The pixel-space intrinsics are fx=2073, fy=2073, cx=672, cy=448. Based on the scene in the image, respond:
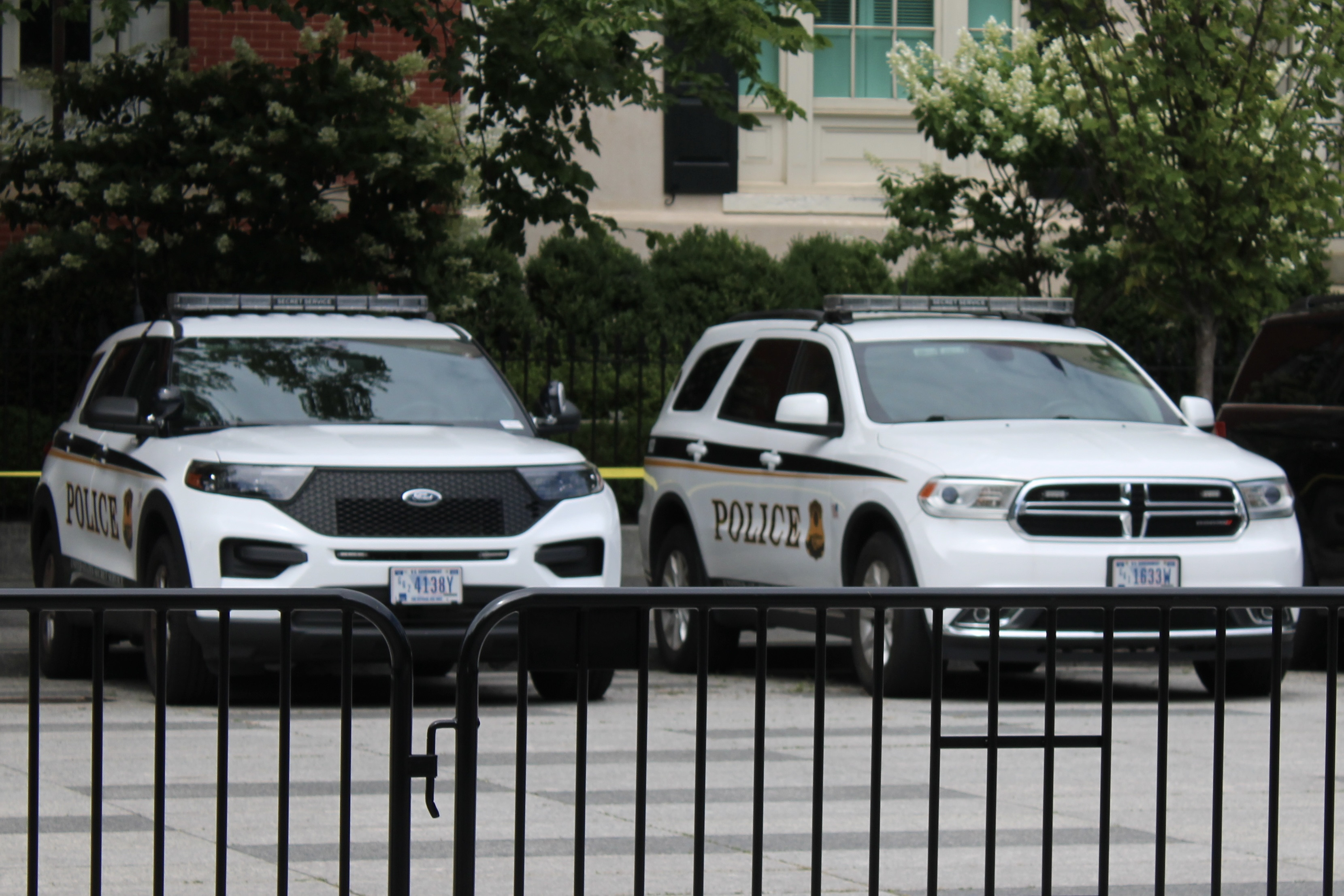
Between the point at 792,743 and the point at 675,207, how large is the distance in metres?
14.2

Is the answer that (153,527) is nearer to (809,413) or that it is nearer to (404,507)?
(404,507)

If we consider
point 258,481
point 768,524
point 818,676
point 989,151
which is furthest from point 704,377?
point 818,676

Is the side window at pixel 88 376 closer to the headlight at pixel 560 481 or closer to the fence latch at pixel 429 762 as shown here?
the headlight at pixel 560 481

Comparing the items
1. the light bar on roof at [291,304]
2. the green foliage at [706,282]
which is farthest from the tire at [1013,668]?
the green foliage at [706,282]

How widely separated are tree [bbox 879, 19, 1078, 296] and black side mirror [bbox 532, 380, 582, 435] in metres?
6.10

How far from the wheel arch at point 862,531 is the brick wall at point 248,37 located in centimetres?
1063

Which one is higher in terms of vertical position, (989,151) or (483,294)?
(989,151)

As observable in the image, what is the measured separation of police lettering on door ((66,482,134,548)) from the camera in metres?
10.2

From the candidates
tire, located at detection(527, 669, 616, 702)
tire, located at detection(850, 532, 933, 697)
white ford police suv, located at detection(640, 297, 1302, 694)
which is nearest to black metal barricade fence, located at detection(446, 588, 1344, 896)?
white ford police suv, located at detection(640, 297, 1302, 694)

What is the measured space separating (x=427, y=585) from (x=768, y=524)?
2478 mm

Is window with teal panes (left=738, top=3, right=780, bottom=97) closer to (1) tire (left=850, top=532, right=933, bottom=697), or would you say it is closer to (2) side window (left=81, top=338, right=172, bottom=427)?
(2) side window (left=81, top=338, right=172, bottom=427)

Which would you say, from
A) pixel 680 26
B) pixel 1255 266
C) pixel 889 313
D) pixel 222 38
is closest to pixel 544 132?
pixel 680 26

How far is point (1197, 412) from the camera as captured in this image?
1129 cm

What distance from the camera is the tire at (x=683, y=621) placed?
11289 millimetres
